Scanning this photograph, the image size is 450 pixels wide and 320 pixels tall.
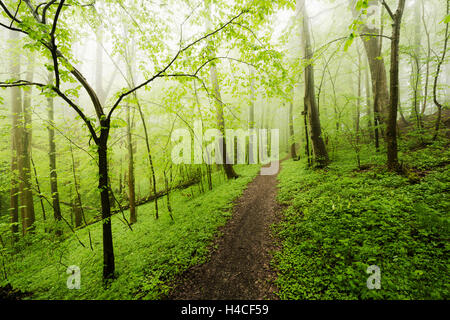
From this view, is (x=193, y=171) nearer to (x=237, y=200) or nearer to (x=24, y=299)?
(x=237, y=200)

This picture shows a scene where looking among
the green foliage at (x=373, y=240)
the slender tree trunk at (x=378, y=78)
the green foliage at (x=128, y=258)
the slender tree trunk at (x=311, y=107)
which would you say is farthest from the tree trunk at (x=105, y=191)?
the slender tree trunk at (x=378, y=78)

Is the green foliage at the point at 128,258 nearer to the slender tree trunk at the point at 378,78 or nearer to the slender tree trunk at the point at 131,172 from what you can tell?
the slender tree trunk at the point at 131,172

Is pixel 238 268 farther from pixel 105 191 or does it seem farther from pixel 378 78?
pixel 378 78

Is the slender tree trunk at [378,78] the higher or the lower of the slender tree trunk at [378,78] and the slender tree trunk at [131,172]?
the higher

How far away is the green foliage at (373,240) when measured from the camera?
229 cm

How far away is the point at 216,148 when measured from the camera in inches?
443

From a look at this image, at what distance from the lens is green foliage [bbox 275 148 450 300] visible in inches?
90.2

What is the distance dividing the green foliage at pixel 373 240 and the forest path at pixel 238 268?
360 mm

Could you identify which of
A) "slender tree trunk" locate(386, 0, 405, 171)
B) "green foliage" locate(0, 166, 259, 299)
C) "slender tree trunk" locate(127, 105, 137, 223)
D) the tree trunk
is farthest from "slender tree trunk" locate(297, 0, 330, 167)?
"slender tree trunk" locate(127, 105, 137, 223)

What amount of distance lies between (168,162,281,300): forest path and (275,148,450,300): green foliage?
36 centimetres

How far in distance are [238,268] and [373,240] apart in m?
2.70

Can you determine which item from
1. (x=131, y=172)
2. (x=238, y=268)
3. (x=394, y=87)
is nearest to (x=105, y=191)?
(x=238, y=268)
